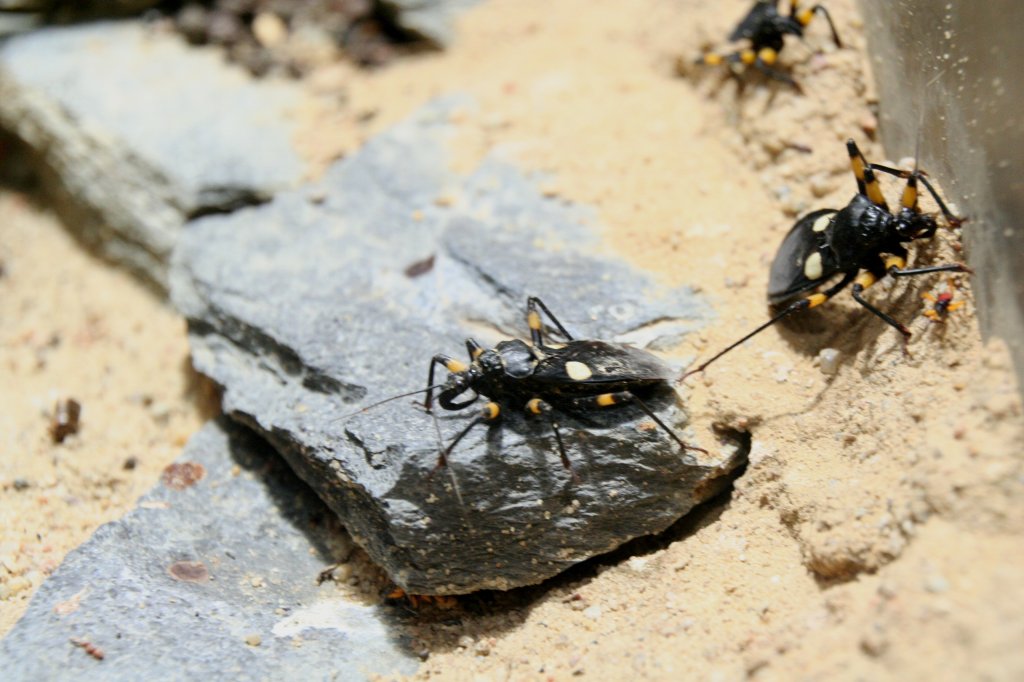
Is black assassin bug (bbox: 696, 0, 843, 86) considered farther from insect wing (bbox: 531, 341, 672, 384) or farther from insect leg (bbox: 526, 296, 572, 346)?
insect wing (bbox: 531, 341, 672, 384)

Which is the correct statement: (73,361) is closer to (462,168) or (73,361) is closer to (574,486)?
(462,168)

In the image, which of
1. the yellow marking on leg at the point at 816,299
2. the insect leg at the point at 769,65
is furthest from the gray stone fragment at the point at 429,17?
the yellow marking on leg at the point at 816,299

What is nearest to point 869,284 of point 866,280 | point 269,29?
point 866,280

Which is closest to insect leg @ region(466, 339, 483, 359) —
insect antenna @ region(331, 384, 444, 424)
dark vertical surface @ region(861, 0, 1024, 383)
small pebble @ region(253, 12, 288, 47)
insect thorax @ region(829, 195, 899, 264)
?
insect antenna @ region(331, 384, 444, 424)

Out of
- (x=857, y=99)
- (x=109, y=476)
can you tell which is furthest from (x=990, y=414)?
(x=109, y=476)

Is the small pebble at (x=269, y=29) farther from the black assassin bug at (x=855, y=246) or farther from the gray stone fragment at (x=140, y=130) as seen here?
the black assassin bug at (x=855, y=246)

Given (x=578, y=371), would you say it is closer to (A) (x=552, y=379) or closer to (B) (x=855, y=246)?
(A) (x=552, y=379)
